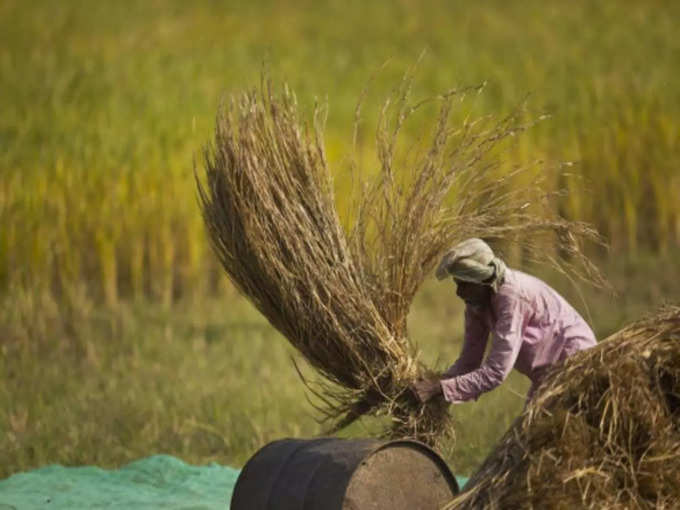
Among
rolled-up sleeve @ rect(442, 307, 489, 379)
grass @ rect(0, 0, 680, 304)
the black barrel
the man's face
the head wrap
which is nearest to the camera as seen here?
the black barrel

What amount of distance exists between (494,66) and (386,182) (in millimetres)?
9685

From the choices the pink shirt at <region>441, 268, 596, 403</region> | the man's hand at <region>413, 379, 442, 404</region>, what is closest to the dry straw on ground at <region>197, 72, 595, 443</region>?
the man's hand at <region>413, 379, 442, 404</region>

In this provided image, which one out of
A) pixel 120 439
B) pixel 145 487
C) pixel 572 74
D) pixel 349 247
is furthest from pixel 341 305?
pixel 572 74

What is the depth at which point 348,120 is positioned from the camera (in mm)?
13172

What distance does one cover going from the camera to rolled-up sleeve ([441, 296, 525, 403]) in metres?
4.75

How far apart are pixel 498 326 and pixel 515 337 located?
73mm

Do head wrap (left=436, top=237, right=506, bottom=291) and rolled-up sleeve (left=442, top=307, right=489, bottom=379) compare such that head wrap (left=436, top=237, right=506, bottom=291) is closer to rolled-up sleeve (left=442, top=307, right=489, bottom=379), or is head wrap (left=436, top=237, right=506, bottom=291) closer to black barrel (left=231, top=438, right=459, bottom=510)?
rolled-up sleeve (left=442, top=307, right=489, bottom=379)

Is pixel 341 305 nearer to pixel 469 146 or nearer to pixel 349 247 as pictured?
pixel 349 247

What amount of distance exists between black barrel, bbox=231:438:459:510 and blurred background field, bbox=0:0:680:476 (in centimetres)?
132

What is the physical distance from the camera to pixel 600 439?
4.21 m

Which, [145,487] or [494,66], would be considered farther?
[494,66]

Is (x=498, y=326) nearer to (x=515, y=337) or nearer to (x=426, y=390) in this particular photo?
(x=515, y=337)

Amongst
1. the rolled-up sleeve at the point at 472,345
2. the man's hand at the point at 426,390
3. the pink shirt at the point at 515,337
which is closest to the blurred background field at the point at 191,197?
the pink shirt at the point at 515,337

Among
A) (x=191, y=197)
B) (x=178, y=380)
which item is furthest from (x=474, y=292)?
(x=191, y=197)
